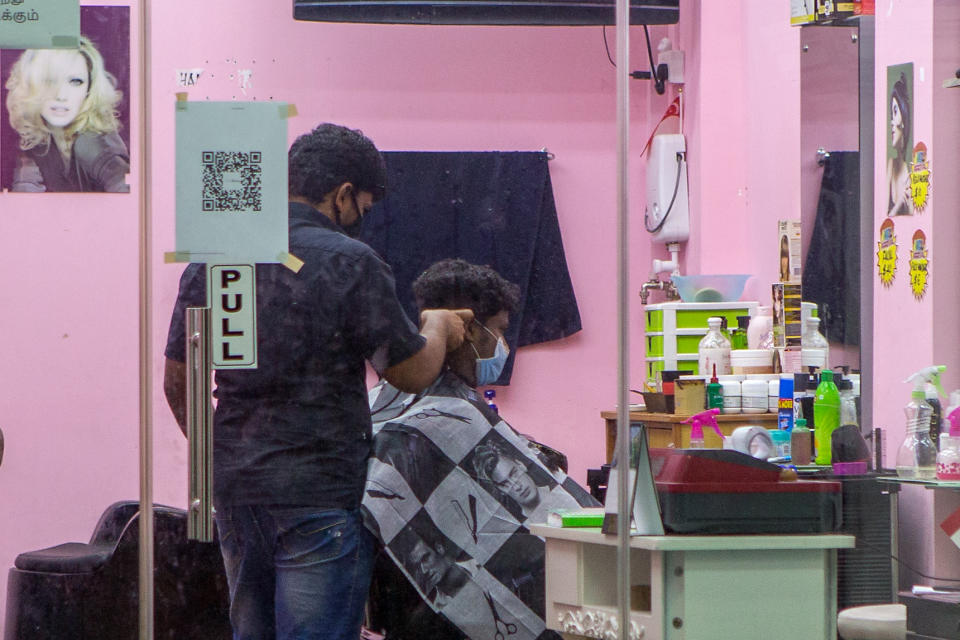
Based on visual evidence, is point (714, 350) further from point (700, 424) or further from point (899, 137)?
point (899, 137)

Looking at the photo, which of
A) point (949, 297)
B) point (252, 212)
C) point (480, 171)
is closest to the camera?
point (252, 212)

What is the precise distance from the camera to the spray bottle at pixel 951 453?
2.60 metres

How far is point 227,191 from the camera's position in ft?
7.95

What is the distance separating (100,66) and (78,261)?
1.34ft

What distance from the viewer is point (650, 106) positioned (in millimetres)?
2639

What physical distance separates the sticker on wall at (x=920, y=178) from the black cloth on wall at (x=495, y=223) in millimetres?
883

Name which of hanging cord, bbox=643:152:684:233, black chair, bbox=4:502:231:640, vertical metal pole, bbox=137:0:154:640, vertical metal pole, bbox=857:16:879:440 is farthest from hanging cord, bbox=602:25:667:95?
black chair, bbox=4:502:231:640

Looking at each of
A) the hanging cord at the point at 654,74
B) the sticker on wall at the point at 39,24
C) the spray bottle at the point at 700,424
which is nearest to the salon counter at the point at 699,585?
the spray bottle at the point at 700,424

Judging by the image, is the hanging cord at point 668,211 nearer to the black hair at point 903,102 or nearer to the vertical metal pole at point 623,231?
the vertical metal pole at point 623,231

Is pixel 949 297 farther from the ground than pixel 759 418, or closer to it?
farther from the ground

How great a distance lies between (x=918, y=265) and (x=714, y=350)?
20.6 inches

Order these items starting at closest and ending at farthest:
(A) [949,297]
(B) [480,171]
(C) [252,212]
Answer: (C) [252,212], (B) [480,171], (A) [949,297]

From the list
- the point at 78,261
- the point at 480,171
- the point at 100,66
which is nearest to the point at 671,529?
the point at 480,171

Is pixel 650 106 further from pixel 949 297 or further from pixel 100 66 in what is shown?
pixel 100 66
